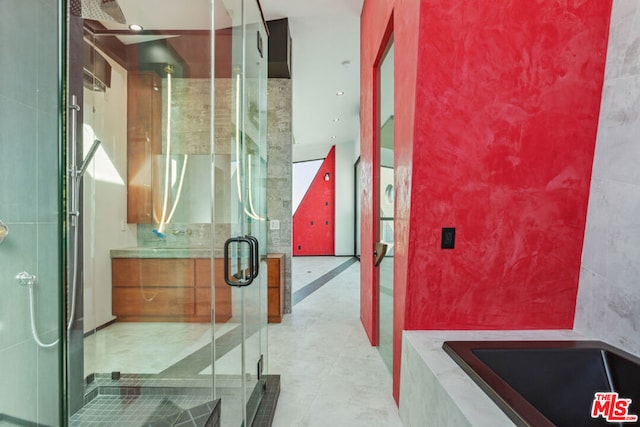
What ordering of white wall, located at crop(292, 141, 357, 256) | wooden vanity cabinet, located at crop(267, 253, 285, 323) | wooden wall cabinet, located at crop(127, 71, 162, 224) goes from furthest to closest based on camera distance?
white wall, located at crop(292, 141, 357, 256), wooden vanity cabinet, located at crop(267, 253, 285, 323), wooden wall cabinet, located at crop(127, 71, 162, 224)

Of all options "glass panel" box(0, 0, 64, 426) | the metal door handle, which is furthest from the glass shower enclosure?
the metal door handle

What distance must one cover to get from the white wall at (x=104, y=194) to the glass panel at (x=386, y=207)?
193 cm

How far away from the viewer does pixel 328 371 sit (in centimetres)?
251

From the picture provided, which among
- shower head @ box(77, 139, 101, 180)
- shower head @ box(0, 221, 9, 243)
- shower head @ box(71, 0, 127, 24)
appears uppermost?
shower head @ box(71, 0, 127, 24)

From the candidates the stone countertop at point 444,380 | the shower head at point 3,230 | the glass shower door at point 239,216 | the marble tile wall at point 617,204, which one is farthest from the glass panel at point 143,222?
the marble tile wall at point 617,204

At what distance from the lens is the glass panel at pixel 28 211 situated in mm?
1189

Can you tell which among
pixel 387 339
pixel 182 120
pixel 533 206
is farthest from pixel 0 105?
pixel 387 339

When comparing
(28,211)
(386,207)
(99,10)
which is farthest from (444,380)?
(99,10)

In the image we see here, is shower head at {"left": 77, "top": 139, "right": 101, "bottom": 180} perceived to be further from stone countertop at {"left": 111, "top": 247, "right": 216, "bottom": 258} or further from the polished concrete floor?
the polished concrete floor

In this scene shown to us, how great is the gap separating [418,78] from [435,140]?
12.9 inches

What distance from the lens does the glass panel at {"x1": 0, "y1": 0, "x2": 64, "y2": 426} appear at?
1.19 metres

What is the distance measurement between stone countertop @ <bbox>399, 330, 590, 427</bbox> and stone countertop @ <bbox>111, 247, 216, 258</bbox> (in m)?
1.49

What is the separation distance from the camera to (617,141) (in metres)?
1.56

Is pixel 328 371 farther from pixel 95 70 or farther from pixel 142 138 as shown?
pixel 95 70
